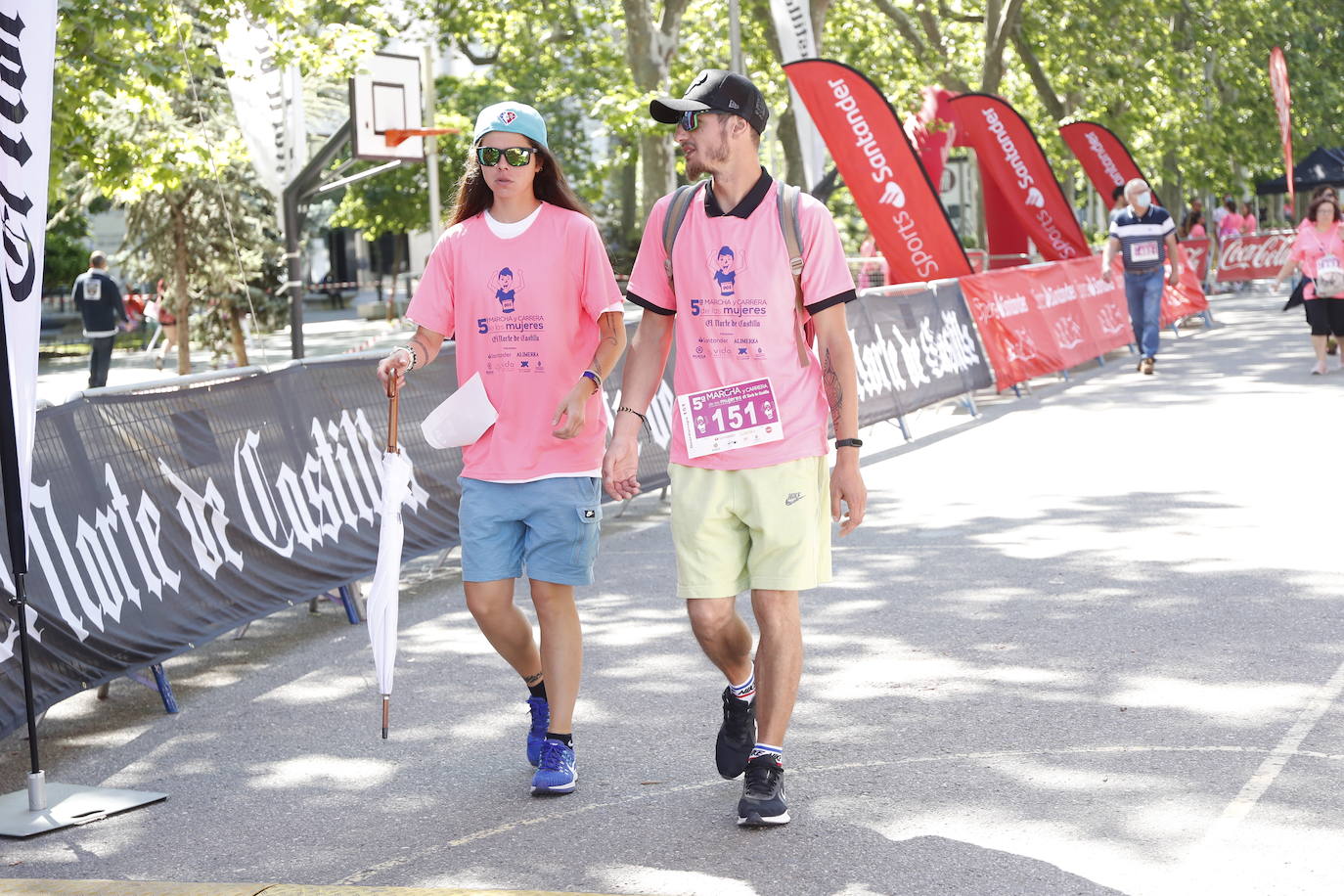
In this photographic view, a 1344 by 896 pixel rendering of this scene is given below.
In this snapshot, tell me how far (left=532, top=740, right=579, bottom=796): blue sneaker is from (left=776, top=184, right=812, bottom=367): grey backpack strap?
1350mm

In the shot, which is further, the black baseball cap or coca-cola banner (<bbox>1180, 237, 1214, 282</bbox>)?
coca-cola banner (<bbox>1180, 237, 1214, 282</bbox>)

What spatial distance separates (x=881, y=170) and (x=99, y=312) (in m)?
10.7

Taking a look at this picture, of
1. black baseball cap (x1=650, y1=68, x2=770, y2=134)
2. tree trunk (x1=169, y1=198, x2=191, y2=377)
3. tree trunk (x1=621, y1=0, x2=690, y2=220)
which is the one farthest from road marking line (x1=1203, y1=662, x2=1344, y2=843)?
tree trunk (x1=169, y1=198, x2=191, y2=377)

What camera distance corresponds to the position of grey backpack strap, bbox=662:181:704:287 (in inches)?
194

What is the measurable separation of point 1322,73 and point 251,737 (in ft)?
159

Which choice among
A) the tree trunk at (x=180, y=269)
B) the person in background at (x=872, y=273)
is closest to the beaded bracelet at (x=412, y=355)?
the tree trunk at (x=180, y=269)

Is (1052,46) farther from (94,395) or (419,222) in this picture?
(94,395)

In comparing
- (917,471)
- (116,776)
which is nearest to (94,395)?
(116,776)

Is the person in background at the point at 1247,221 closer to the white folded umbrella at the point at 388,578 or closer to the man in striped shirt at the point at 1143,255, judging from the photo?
the man in striped shirt at the point at 1143,255

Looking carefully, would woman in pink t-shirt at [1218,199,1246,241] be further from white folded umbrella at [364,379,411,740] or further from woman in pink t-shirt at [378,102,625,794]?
white folded umbrella at [364,379,411,740]

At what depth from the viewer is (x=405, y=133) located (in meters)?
20.6

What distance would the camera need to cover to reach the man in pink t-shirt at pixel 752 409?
4.78m

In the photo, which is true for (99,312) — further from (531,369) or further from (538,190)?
(531,369)

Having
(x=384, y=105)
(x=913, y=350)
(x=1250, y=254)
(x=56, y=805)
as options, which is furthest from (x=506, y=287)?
(x=1250, y=254)
